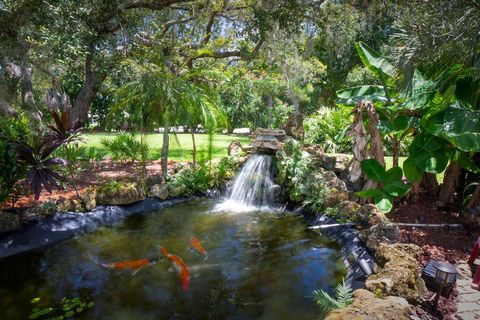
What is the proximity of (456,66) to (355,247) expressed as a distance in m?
3.62

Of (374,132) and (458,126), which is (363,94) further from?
(458,126)

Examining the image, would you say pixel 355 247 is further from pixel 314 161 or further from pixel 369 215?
pixel 314 161

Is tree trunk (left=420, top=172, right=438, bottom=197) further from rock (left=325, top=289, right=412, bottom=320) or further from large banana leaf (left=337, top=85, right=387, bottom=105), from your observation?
rock (left=325, top=289, right=412, bottom=320)

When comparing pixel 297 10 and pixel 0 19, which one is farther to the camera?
pixel 297 10

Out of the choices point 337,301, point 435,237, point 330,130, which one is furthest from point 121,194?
point 330,130

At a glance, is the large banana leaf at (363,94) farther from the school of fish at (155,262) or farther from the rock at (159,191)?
the rock at (159,191)

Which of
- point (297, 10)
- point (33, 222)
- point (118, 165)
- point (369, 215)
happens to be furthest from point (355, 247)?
point (118, 165)

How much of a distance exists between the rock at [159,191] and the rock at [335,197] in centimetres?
431

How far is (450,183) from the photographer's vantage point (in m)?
6.79

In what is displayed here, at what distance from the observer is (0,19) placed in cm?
607

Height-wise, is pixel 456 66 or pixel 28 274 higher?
pixel 456 66

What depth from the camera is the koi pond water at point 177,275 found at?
432 centimetres

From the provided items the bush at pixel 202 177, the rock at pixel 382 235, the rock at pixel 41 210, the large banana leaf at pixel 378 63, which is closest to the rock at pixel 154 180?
the bush at pixel 202 177

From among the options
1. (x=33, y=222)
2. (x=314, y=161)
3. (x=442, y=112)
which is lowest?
(x=33, y=222)
